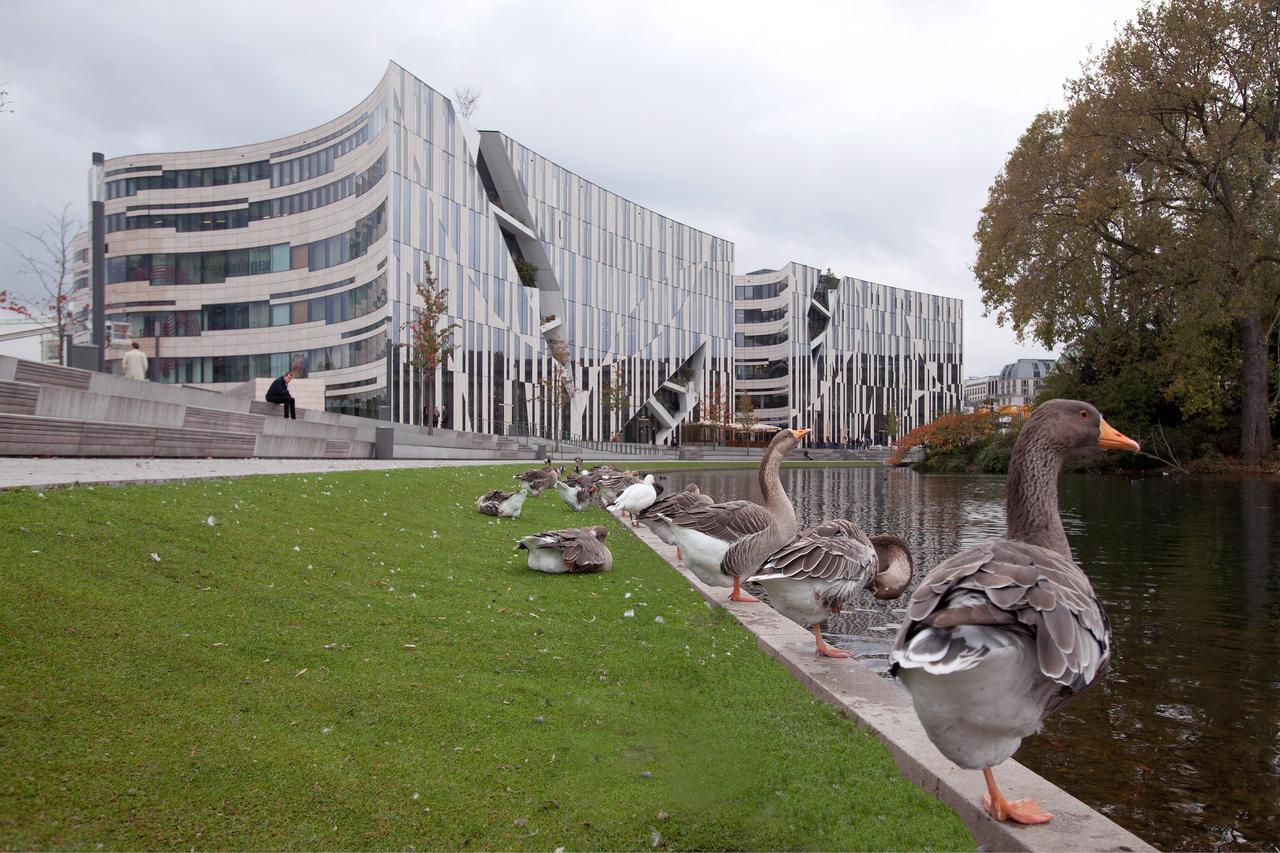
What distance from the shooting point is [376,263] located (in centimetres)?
5738

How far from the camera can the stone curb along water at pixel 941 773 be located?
3453 mm

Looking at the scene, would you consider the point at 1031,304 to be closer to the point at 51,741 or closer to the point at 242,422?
the point at 242,422

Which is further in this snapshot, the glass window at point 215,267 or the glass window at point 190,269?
the glass window at point 190,269

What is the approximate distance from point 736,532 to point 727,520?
176 mm

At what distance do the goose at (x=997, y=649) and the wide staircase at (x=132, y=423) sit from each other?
1684cm

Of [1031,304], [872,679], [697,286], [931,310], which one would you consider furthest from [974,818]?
[931,310]

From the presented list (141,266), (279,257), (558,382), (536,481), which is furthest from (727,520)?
(141,266)

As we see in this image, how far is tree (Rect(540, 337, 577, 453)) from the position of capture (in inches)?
2643

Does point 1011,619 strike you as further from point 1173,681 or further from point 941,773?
point 1173,681

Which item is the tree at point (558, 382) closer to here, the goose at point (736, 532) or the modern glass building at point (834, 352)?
the modern glass building at point (834, 352)

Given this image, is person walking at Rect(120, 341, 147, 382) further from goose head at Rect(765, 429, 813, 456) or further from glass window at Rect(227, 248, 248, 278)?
glass window at Rect(227, 248, 248, 278)

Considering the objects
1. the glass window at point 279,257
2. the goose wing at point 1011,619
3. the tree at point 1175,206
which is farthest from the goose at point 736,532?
the glass window at point 279,257

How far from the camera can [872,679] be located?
5602mm

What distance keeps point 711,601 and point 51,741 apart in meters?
6.08
